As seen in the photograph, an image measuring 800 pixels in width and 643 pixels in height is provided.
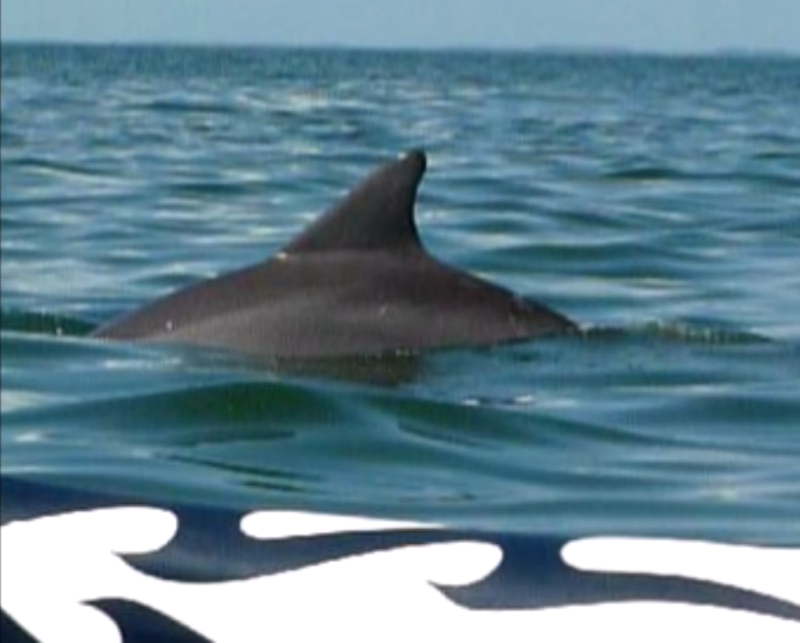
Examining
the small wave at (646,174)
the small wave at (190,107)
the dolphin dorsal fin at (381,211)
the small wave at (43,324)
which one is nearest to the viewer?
the small wave at (43,324)

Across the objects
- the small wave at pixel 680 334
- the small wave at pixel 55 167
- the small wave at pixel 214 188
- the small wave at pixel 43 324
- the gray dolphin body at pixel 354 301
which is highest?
the small wave at pixel 55 167

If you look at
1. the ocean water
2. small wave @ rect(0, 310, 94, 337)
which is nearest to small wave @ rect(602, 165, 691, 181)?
the ocean water

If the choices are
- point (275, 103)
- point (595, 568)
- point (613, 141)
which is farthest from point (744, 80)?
point (595, 568)

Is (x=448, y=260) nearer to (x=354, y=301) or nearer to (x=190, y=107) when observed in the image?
(x=354, y=301)

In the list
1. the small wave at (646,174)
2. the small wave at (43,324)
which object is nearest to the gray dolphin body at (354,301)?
the small wave at (43,324)

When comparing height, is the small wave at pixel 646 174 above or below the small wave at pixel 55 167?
below

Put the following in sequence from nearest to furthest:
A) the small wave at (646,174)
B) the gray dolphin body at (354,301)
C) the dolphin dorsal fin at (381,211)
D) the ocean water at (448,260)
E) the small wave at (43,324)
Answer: the small wave at (43,324), the ocean water at (448,260), the gray dolphin body at (354,301), the dolphin dorsal fin at (381,211), the small wave at (646,174)

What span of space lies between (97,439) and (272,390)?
0.41 metres

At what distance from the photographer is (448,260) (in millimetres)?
4094

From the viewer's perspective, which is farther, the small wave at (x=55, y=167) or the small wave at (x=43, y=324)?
the small wave at (x=55, y=167)

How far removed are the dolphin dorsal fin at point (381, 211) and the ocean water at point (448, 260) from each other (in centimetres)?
4

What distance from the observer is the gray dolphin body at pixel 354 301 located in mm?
2641

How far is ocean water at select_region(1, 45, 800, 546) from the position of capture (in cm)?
237

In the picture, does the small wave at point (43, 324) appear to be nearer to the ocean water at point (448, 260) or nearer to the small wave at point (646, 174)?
the ocean water at point (448, 260)
